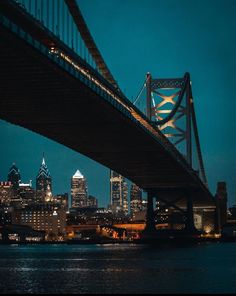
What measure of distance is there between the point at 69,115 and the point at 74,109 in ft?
4.98

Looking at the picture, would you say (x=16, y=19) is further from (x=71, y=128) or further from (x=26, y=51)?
(x=71, y=128)

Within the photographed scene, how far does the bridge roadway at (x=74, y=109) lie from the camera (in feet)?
88.1

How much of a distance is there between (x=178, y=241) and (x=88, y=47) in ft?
136

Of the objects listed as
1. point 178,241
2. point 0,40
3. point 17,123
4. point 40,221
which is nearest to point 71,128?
point 17,123

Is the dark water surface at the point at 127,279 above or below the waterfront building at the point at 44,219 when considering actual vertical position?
below

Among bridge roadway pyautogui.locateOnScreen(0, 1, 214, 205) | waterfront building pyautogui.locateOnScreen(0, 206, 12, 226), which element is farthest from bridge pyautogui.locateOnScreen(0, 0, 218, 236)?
waterfront building pyautogui.locateOnScreen(0, 206, 12, 226)

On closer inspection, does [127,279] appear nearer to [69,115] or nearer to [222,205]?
[69,115]

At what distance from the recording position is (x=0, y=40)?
24.3m

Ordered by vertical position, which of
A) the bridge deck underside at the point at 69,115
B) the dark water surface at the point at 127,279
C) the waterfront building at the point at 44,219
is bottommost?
the dark water surface at the point at 127,279

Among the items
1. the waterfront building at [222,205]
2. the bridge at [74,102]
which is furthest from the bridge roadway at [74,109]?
the waterfront building at [222,205]

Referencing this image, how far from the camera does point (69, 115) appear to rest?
123ft

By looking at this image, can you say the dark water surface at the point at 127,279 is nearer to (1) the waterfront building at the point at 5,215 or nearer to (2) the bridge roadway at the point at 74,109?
(2) the bridge roadway at the point at 74,109

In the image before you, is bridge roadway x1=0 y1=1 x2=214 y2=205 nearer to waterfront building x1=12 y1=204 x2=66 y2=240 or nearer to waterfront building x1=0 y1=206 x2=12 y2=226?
waterfront building x1=12 y1=204 x2=66 y2=240

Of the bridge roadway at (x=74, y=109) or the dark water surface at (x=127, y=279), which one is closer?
the dark water surface at (x=127, y=279)
